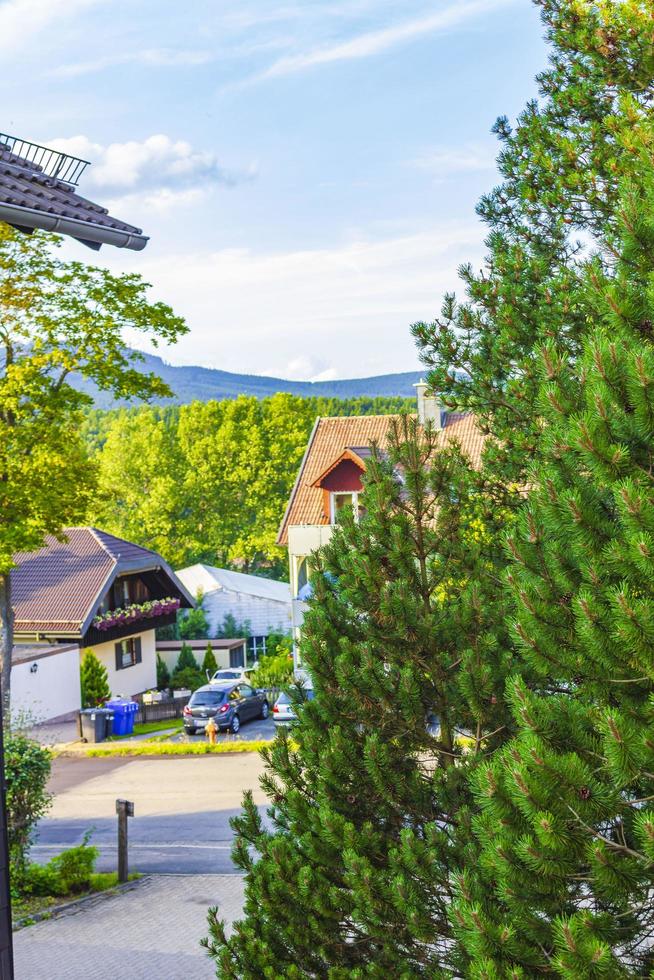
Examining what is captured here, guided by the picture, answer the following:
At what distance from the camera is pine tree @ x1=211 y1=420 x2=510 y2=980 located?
23.0 feet

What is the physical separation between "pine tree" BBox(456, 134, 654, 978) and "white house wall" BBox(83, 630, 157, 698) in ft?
99.6

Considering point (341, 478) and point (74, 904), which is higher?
point (341, 478)

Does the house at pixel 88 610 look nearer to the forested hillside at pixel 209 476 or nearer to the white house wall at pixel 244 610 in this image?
the white house wall at pixel 244 610

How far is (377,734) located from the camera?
7215mm

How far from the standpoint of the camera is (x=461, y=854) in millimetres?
6602

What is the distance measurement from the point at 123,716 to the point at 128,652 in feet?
21.6

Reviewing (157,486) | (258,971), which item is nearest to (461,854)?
(258,971)

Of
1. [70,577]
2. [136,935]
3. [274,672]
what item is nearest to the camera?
[136,935]

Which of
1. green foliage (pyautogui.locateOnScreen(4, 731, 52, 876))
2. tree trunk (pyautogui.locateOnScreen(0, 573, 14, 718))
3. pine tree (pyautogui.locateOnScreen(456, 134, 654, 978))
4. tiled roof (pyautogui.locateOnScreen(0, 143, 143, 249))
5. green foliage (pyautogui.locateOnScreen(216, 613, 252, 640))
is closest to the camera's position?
pine tree (pyautogui.locateOnScreen(456, 134, 654, 978))

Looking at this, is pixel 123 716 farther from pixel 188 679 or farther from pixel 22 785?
pixel 22 785

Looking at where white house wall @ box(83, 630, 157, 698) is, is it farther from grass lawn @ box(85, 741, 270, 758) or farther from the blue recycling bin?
grass lawn @ box(85, 741, 270, 758)

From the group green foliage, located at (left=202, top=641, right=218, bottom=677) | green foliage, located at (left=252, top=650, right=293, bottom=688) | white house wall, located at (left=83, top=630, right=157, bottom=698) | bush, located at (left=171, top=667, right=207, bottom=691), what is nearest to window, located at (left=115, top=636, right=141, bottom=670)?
white house wall, located at (left=83, top=630, right=157, bottom=698)

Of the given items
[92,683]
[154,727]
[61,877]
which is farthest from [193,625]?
[61,877]

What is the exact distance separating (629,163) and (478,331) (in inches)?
102
